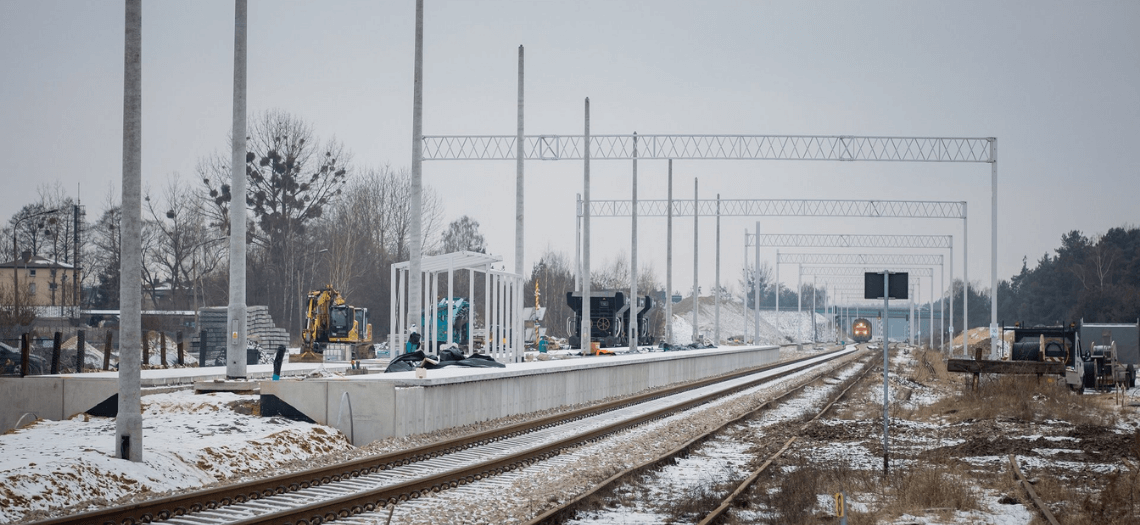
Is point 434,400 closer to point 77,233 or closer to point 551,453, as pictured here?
point 551,453

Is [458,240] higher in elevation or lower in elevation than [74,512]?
higher

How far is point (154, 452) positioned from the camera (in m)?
13.2

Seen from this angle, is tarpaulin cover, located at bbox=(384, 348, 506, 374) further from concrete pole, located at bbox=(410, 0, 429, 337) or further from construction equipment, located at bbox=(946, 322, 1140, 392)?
construction equipment, located at bbox=(946, 322, 1140, 392)

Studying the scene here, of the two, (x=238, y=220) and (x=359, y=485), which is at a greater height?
(x=238, y=220)

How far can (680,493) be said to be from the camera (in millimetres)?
12148

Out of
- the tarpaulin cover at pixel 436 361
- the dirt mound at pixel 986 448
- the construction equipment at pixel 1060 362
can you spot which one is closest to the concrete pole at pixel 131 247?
the tarpaulin cover at pixel 436 361

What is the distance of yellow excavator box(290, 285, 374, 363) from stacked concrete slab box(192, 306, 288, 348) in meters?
5.00

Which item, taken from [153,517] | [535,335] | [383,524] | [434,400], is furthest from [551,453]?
[535,335]

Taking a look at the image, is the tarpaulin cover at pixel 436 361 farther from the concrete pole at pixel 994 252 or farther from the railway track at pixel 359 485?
the concrete pole at pixel 994 252

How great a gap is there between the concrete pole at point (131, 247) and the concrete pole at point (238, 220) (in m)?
7.89

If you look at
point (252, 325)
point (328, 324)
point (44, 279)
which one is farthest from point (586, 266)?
point (44, 279)

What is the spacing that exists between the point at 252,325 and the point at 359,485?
4458 cm

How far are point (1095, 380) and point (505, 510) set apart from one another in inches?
1167

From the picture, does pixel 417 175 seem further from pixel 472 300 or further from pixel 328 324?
pixel 328 324
